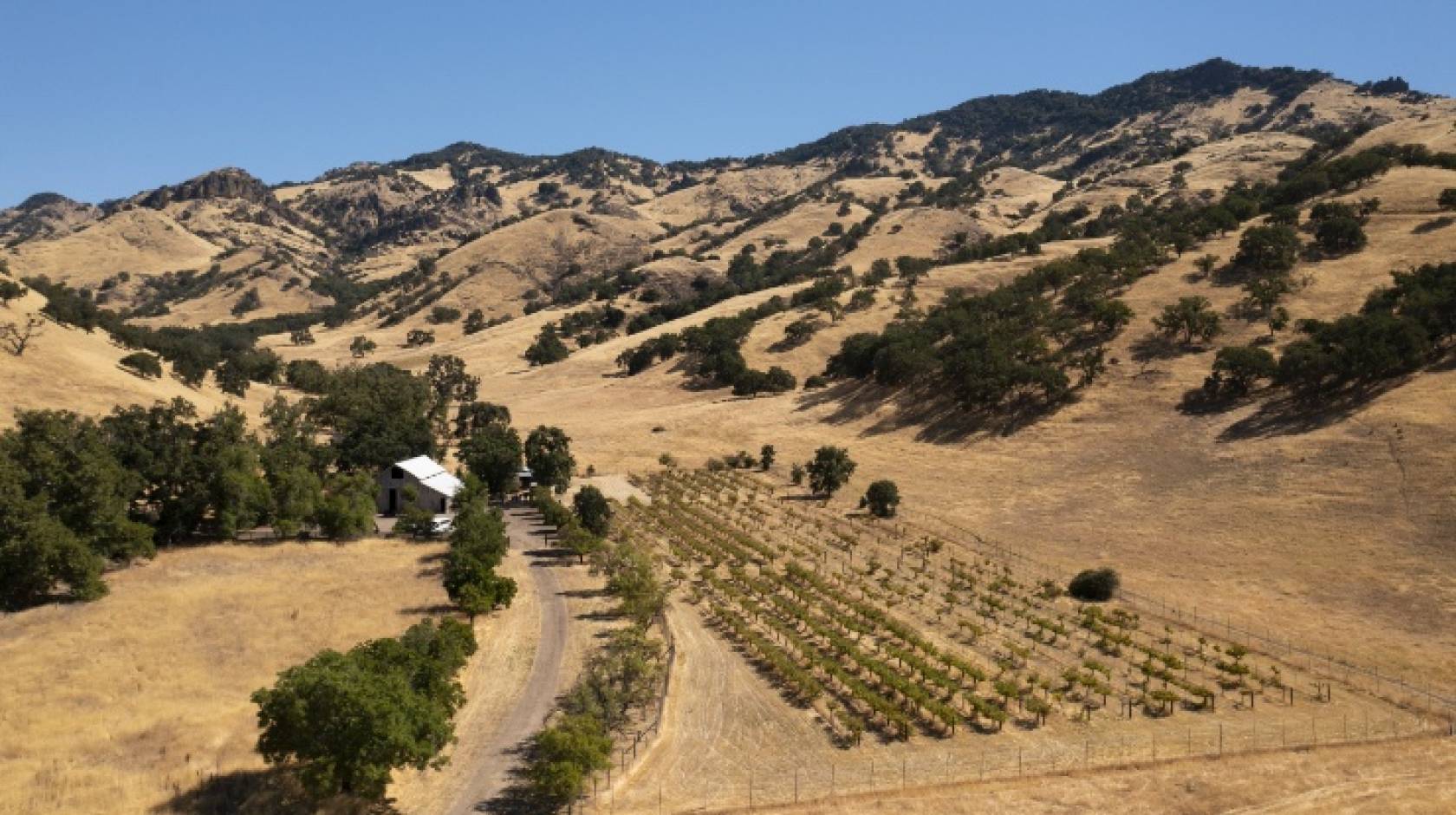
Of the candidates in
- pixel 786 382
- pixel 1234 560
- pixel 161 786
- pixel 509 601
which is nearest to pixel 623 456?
pixel 786 382

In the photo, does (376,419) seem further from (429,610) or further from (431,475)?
(429,610)

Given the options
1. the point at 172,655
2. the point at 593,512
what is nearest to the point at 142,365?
the point at 593,512

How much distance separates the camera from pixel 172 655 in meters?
39.9

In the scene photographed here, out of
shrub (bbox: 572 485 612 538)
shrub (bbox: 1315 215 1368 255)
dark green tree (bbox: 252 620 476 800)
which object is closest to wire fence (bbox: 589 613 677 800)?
dark green tree (bbox: 252 620 476 800)

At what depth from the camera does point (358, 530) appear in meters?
60.6

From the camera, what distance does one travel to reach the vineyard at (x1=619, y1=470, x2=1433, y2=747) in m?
36.5

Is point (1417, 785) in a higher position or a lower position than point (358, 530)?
lower

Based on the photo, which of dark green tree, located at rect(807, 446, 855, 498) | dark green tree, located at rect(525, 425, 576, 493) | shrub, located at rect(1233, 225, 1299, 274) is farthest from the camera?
shrub, located at rect(1233, 225, 1299, 274)

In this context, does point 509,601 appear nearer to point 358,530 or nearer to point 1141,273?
point 358,530

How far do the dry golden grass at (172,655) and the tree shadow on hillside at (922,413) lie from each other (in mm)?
53949

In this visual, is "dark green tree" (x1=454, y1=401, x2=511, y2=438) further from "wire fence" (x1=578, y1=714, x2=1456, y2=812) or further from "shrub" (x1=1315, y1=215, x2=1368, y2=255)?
"shrub" (x1=1315, y1=215, x2=1368, y2=255)

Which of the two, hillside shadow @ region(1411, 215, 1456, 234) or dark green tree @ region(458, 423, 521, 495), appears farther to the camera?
hillside shadow @ region(1411, 215, 1456, 234)

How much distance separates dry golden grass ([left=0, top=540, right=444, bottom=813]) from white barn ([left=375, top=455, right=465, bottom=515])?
28.9 feet

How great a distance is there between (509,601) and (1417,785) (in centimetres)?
4043
